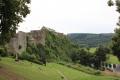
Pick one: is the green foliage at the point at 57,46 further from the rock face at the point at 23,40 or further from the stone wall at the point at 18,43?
the stone wall at the point at 18,43

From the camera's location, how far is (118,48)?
1954 inches

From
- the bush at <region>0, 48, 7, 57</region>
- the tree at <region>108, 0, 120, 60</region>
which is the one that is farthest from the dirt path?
the bush at <region>0, 48, 7, 57</region>

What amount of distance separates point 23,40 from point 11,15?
1072 inches

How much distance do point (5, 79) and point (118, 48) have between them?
19330 millimetres

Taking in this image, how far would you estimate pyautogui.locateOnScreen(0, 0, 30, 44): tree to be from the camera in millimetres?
38031

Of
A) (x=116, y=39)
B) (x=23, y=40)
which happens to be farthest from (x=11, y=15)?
(x=23, y=40)

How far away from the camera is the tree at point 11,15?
38031 millimetres

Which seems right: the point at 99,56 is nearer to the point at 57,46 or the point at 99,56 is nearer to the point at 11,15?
the point at 57,46

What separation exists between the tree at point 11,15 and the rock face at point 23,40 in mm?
19280

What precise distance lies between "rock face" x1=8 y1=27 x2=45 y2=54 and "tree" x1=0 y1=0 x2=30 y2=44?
63.3 feet

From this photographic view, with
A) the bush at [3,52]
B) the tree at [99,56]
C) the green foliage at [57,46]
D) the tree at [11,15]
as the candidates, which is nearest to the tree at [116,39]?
the tree at [11,15]

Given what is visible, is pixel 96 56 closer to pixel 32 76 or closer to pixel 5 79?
pixel 32 76

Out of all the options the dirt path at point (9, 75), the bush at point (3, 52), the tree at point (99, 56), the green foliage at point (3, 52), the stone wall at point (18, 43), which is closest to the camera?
the dirt path at point (9, 75)

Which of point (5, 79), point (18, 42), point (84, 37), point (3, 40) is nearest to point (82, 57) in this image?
point (18, 42)
